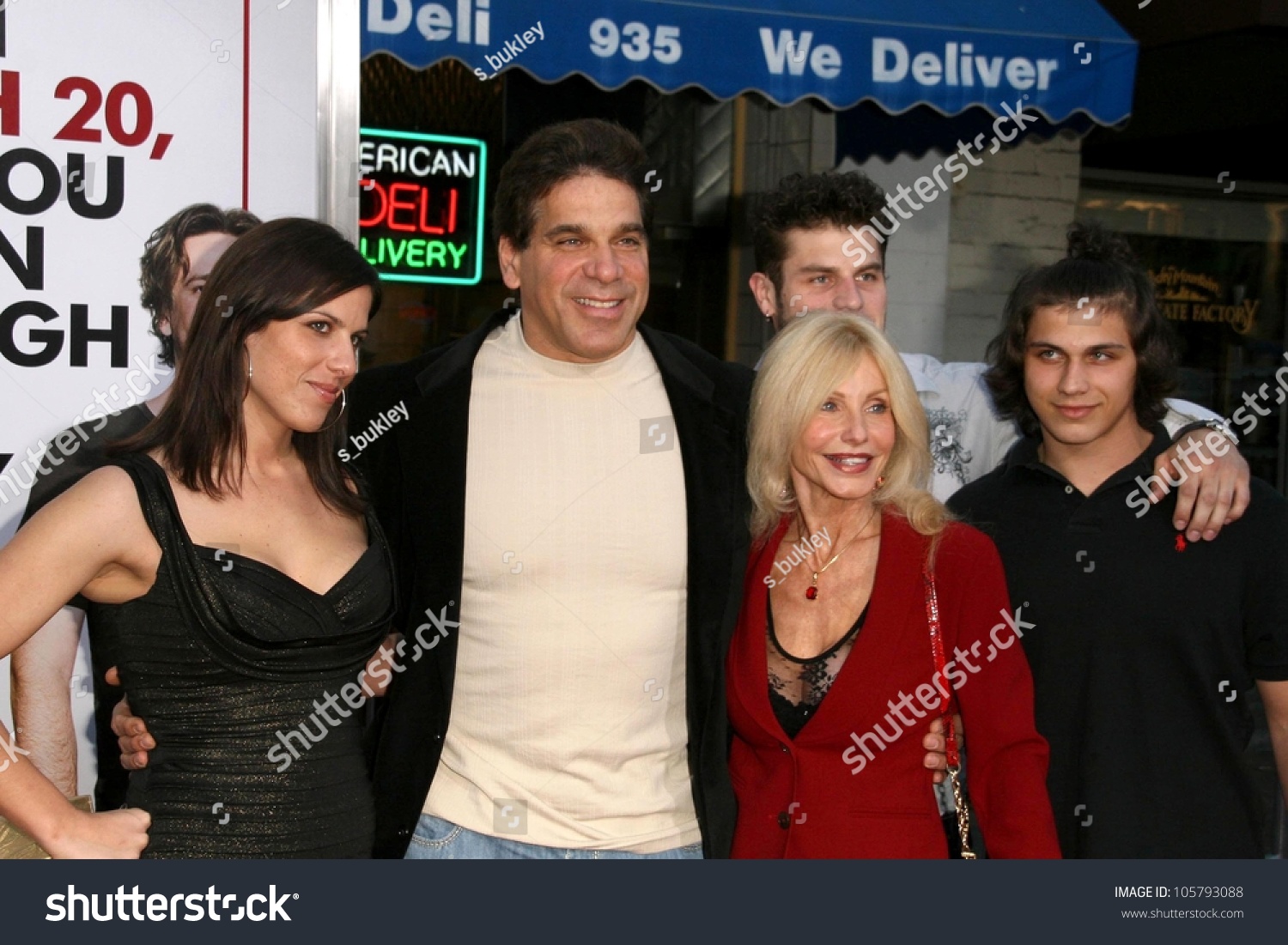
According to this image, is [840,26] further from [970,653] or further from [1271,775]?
[1271,775]

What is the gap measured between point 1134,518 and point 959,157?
12.7 feet

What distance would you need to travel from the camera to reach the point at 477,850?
2.38m

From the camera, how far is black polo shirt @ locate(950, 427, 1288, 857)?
2.51 m

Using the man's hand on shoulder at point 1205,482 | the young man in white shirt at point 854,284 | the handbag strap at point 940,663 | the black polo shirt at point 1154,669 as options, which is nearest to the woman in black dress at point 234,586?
the handbag strap at point 940,663

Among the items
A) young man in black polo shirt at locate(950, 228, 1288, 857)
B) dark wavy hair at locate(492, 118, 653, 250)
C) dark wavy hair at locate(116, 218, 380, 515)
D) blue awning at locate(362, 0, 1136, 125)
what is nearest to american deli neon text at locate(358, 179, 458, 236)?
blue awning at locate(362, 0, 1136, 125)

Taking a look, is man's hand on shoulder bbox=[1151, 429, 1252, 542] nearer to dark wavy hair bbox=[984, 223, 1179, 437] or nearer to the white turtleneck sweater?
dark wavy hair bbox=[984, 223, 1179, 437]

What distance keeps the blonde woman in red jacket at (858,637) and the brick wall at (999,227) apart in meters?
3.74

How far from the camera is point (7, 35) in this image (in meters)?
2.55

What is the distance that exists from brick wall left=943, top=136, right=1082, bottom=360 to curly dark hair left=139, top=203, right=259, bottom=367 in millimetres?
4103

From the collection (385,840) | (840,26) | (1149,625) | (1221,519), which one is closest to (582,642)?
(385,840)

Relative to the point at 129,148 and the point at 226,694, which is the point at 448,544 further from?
the point at 129,148

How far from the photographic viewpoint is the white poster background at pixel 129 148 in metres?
2.58

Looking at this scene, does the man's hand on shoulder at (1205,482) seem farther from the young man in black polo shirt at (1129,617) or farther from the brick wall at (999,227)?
the brick wall at (999,227)

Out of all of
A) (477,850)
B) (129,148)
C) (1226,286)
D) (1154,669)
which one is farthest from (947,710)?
(1226,286)
